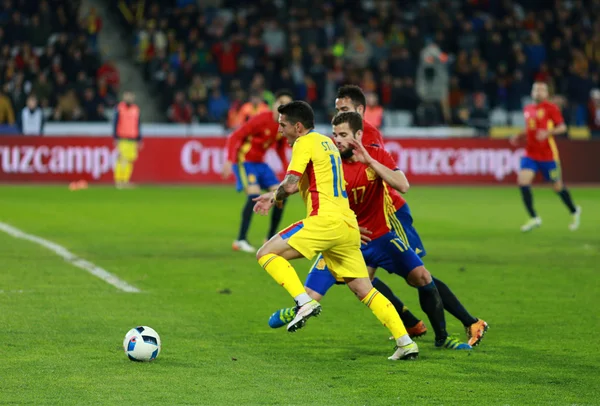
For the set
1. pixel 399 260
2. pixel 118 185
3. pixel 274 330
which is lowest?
pixel 118 185

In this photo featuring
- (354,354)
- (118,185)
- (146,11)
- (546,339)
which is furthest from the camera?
(146,11)

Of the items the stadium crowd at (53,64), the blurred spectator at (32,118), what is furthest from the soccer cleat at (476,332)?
the stadium crowd at (53,64)

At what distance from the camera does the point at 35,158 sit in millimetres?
25906

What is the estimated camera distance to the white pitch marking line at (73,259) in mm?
10734

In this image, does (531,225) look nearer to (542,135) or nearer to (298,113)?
(542,135)

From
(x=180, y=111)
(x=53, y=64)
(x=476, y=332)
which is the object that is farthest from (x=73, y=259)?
(x=53, y=64)

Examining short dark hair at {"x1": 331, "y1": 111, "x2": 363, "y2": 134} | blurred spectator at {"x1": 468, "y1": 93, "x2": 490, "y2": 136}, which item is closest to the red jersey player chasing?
short dark hair at {"x1": 331, "y1": 111, "x2": 363, "y2": 134}

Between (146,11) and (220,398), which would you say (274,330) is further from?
(146,11)

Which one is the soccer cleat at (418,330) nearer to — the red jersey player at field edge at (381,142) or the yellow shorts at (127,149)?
the red jersey player at field edge at (381,142)

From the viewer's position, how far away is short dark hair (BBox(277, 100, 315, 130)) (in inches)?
286

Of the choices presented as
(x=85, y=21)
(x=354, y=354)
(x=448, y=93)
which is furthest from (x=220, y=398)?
(x=85, y=21)

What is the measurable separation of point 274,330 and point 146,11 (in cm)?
2383

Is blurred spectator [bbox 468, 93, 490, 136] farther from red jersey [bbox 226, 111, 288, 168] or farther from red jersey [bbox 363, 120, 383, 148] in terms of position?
red jersey [bbox 363, 120, 383, 148]

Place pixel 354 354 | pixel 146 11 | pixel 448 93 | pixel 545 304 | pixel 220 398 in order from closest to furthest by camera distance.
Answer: pixel 220 398, pixel 354 354, pixel 545 304, pixel 448 93, pixel 146 11
